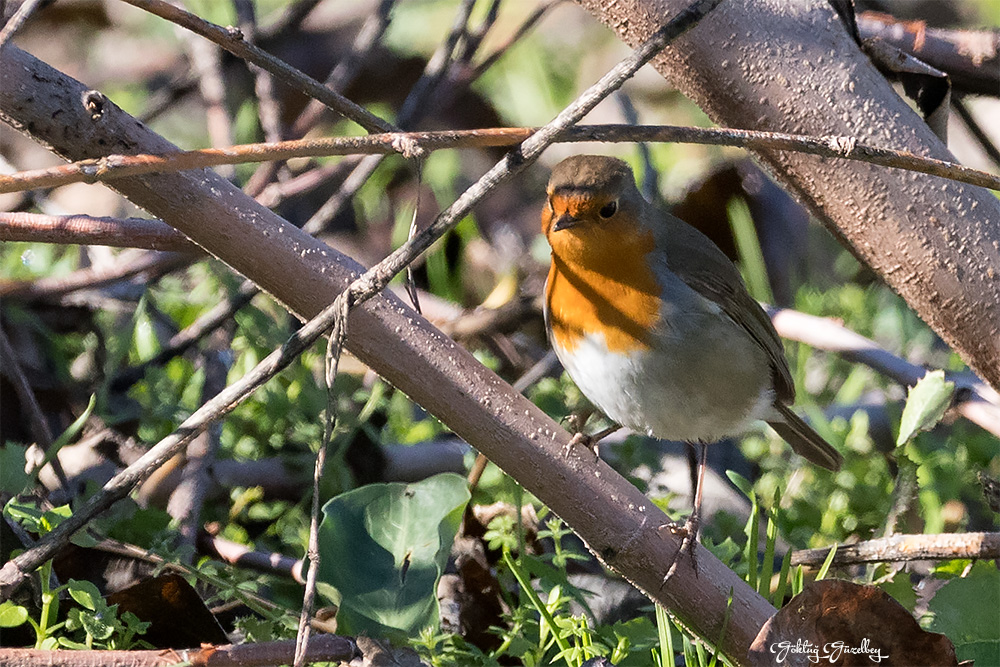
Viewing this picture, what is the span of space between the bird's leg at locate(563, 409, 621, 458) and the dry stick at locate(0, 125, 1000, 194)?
504 millimetres

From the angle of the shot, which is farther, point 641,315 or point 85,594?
point 641,315

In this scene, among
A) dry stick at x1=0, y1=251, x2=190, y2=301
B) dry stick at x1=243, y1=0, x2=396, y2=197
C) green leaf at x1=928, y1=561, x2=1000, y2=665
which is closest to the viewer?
green leaf at x1=928, y1=561, x2=1000, y2=665

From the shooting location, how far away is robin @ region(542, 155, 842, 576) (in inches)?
95.4

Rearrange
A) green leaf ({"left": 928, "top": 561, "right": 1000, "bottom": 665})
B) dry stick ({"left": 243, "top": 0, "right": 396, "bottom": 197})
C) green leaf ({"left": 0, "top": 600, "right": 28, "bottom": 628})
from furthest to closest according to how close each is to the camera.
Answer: dry stick ({"left": 243, "top": 0, "right": 396, "bottom": 197}), green leaf ({"left": 928, "top": 561, "right": 1000, "bottom": 665}), green leaf ({"left": 0, "top": 600, "right": 28, "bottom": 628})

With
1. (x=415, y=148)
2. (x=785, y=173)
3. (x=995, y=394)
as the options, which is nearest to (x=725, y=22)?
(x=785, y=173)

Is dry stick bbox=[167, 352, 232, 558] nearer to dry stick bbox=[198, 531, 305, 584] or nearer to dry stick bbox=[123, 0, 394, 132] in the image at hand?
dry stick bbox=[198, 531, 305, 584]

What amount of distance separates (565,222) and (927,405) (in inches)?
34.5

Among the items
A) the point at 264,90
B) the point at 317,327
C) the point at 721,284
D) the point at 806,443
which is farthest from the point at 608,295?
the point at 264,90

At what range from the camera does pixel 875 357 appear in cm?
264

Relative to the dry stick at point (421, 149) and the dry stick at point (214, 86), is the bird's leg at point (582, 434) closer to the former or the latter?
the dry stick at point (421, 149)

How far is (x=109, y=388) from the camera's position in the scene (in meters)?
2.88

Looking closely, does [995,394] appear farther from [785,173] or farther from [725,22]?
[725,22]

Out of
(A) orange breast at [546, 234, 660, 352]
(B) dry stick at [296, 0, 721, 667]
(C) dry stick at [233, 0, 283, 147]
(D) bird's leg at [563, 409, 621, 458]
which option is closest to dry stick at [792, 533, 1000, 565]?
(D) bird's leg at [563, 409, 621, 458]

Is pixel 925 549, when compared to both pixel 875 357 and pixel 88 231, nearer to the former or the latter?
pixel 875 357
